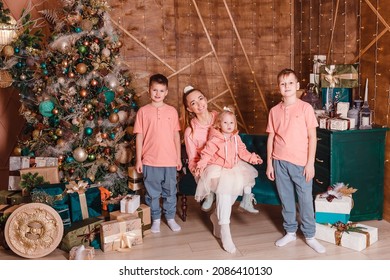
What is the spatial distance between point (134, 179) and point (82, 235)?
71cm

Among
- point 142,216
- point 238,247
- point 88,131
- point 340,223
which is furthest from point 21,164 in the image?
point 340,223

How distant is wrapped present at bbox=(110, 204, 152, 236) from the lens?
343cm

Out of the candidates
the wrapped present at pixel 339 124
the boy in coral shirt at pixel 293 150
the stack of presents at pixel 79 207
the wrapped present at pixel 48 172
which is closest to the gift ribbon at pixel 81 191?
the stack of presents at pixel 79 207

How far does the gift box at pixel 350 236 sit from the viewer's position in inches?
126

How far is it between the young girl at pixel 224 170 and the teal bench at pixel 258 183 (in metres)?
0.35

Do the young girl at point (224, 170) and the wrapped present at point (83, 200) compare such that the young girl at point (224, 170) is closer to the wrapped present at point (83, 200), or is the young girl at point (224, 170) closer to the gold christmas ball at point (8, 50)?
the wrapped present at point (83, 200)

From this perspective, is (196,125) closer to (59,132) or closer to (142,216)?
(142,216)

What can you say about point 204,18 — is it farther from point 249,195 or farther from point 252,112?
point 249,195

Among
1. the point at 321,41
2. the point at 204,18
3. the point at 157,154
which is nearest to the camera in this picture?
the point at 157,154

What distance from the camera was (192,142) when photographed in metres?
3.56

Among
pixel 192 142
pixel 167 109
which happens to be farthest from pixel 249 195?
pixel 167 109

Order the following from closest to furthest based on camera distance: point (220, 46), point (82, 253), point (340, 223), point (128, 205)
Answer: point (82, 253) → point (340, 223) → point (128, 205) → point (220, 46)

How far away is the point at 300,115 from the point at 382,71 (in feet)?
2.99

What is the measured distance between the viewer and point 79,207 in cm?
354
